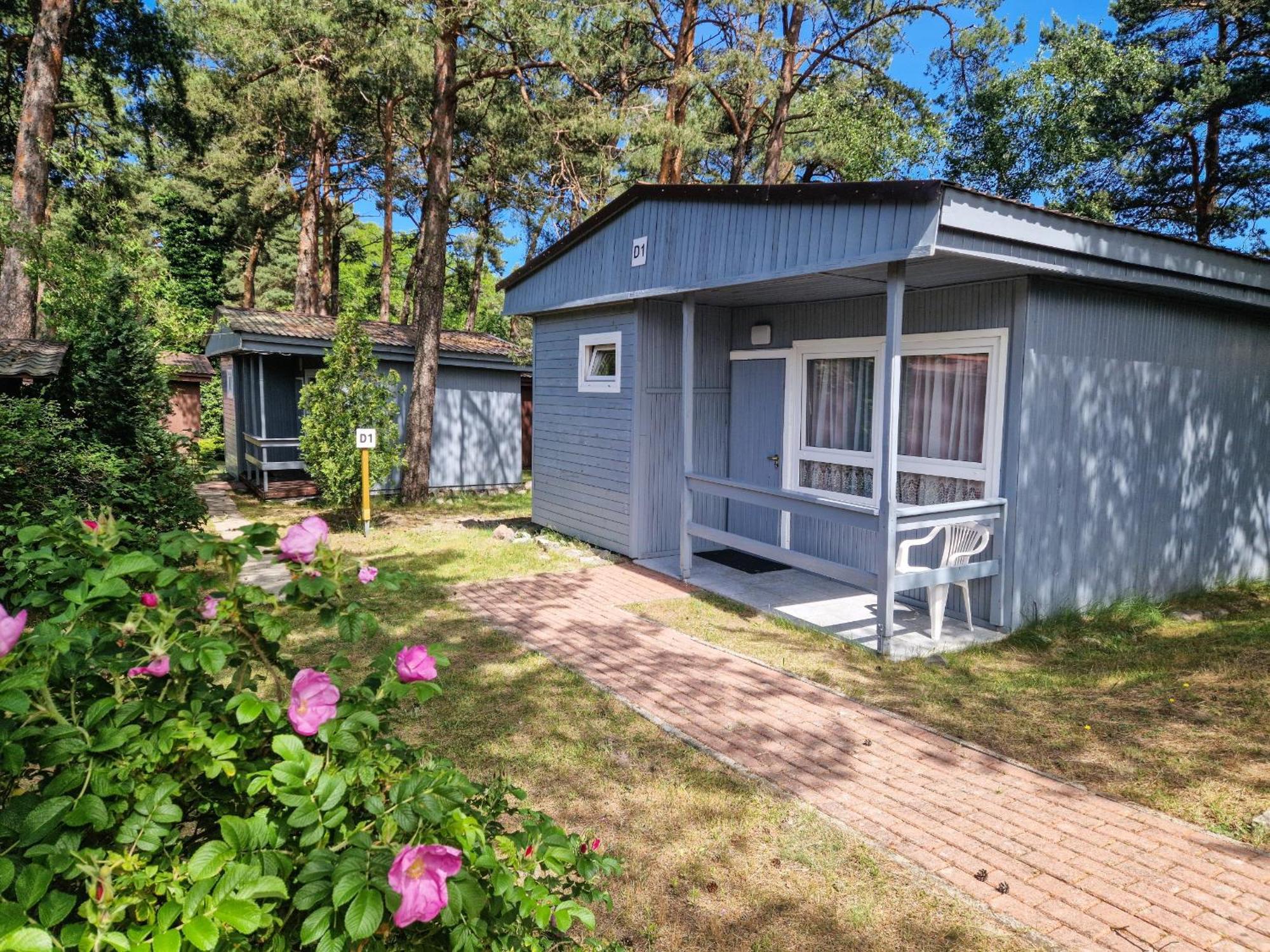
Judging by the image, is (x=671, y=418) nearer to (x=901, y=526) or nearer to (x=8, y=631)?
(x=901, y=526)

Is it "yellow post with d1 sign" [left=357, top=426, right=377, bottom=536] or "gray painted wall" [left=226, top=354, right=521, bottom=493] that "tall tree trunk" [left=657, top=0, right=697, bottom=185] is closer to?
"gray painted wall" [left=226, top=354, right=521, bottom=493]

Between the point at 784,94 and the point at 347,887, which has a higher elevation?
the point at 784,94

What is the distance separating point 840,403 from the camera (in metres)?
7.05

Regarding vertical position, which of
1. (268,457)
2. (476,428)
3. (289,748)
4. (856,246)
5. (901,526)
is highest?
(856,246)

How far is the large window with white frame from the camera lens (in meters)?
5.77

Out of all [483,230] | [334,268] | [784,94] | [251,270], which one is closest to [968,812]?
[784,94]

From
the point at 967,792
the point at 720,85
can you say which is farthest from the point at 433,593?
the point at 720,85

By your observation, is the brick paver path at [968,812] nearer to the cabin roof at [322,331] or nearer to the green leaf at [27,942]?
the green leaf at [27,942]

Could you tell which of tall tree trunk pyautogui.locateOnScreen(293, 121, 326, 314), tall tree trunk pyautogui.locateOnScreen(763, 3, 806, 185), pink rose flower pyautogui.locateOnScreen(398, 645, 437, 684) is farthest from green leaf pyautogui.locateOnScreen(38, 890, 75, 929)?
tall tree trunk pyautogui.locateOnScreen(293, 121, 326, 314)

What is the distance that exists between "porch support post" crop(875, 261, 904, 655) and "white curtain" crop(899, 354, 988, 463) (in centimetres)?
110

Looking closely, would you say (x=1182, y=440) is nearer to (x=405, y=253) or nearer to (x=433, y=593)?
(x=433, y=593)

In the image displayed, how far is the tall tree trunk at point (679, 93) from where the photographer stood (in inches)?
571

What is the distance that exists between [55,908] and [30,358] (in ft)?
26.7

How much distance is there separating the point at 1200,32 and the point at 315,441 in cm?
2002
